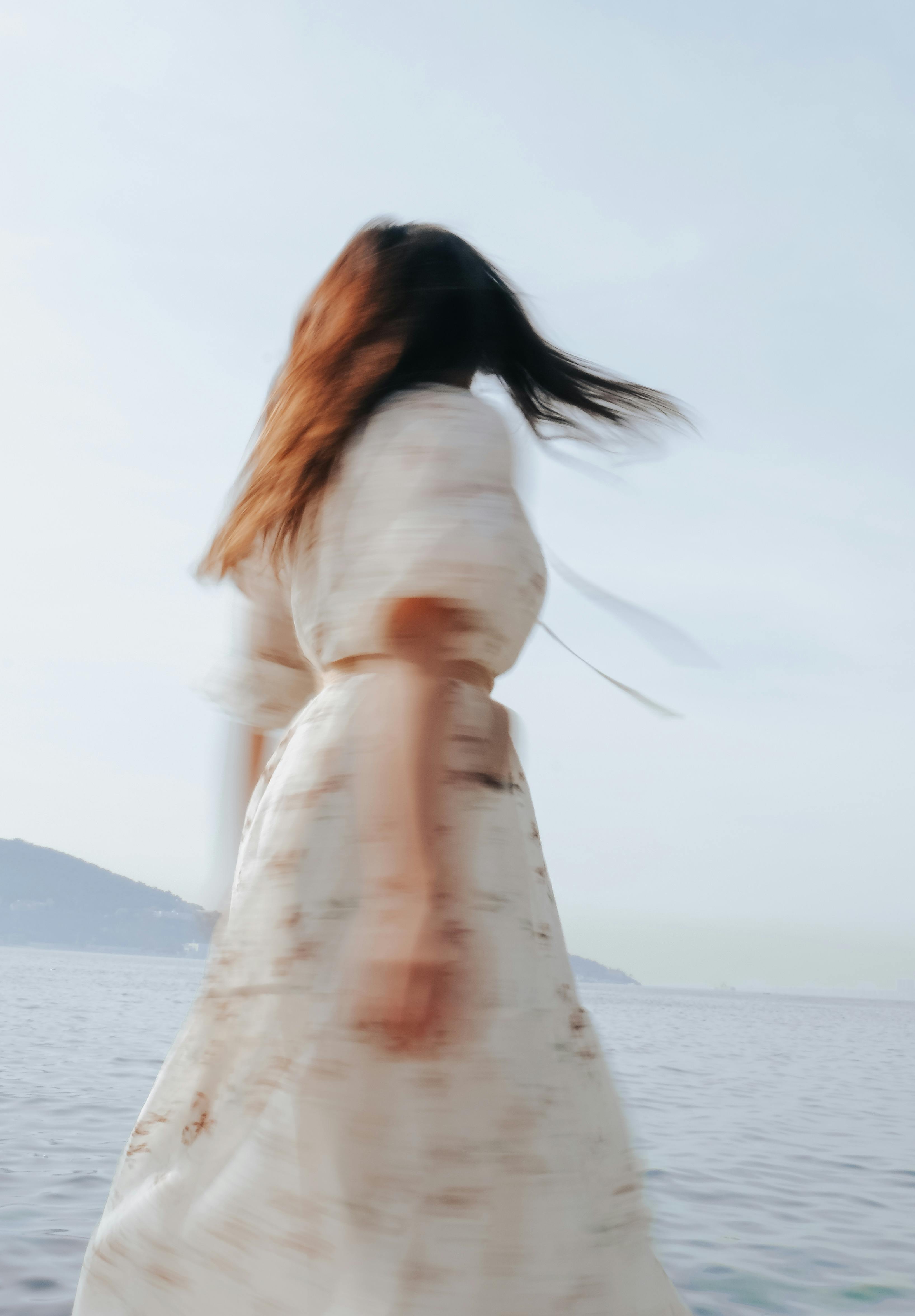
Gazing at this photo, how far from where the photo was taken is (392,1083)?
825 mm

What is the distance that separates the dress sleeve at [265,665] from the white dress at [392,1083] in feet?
0.76

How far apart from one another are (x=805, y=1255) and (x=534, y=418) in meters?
4.42

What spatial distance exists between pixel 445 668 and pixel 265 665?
1.36 ft

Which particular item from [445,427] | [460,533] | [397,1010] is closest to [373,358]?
[445,427]

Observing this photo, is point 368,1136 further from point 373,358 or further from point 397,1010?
point 373,358

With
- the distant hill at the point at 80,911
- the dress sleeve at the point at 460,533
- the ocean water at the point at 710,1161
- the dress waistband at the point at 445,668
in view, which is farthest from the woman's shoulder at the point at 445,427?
the distant hill at the point at 80,911

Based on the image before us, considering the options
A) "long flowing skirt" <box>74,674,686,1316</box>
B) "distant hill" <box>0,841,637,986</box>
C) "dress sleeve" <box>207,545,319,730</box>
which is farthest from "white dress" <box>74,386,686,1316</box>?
"distant hill" <box>0,841,637,986</box>

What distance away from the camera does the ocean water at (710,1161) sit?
3582mm

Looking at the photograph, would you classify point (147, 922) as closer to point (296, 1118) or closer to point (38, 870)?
point (38, 870)

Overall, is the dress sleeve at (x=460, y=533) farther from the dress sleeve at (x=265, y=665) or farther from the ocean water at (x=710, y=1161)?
the ocean water at (x=710, y=1161)

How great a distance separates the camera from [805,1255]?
4.16 meters

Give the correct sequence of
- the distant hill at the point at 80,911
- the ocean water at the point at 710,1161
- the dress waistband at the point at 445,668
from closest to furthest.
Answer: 1. the dress waistband at the point at 445,668
2. the ocean water at the point at 710,1161
3. the distant hill at the point at 80,911

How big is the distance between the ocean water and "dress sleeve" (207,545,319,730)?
0.59 meters

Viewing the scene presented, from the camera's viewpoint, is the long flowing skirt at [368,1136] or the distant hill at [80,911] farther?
the distant hill at [80,911]
